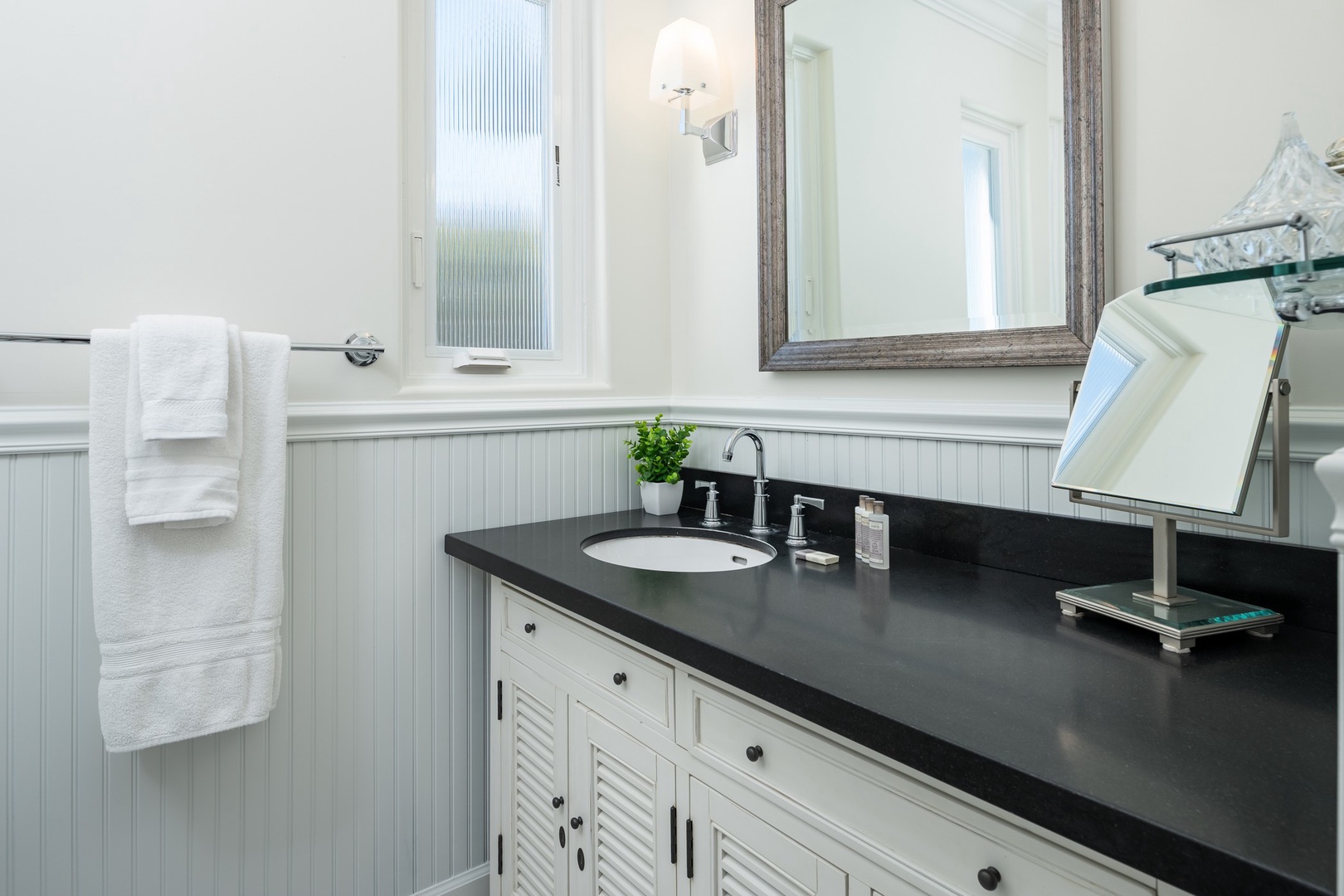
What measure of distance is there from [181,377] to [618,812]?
94 centimetres

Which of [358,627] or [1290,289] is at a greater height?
[1290,289]

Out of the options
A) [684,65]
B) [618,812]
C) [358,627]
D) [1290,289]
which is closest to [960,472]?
[1290,289]

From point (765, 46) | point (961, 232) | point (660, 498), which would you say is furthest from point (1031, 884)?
point (765, 46)

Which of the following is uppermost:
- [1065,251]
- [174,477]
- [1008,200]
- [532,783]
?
[1008,200]

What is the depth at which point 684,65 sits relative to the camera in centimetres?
171

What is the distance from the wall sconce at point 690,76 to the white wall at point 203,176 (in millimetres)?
564

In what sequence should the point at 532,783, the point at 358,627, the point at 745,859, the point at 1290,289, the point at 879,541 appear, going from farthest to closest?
1. the point at 358,627
2. the point at 532,783
3. the point at 879,541
4. the point at 745,859
5. the point at 1290,289

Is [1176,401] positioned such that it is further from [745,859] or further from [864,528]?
[745,859]

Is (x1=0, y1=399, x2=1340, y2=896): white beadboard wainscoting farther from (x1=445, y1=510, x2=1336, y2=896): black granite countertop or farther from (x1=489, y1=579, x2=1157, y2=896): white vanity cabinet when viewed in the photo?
(x1=445, y1=510, x2=1336, y2=896): black granite countertop

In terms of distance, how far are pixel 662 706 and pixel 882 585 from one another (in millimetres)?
384

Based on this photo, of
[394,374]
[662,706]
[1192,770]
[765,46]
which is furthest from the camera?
[765,46]

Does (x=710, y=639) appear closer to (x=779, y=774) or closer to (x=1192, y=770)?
(x=779, y=774)

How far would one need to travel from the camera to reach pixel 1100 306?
1.14 metres

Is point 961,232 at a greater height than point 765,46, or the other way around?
point 765,46
